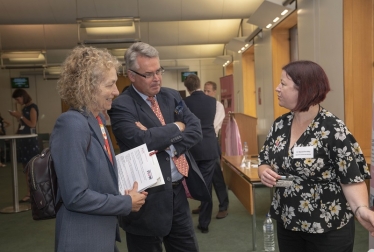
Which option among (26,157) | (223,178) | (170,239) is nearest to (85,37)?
(26,157)

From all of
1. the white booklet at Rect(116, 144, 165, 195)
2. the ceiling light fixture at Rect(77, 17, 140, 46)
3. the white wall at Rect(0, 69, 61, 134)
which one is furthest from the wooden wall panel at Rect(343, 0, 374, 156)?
the white wall at Rect(0, 69, 61, 134)

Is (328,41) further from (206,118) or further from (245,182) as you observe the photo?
(245,182)

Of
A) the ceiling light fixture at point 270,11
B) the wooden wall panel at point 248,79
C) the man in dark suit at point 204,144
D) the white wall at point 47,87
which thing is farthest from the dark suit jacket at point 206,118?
the white wall at point 47,87

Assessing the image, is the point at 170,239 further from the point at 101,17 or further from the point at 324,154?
the point at 101,17

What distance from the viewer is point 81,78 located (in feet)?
4.87

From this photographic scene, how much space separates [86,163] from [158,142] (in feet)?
1.81

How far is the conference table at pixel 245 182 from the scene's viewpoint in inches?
137

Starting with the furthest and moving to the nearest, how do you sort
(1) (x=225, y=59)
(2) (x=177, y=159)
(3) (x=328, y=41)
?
(1) (x=225, y=59), (3) (x=328, y=41), (2) (x=177, y=159)

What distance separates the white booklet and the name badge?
2.10ft

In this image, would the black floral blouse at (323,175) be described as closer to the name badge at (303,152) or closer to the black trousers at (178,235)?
the name badge at (303,152)

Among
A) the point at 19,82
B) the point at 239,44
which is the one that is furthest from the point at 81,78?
the point at 19,82

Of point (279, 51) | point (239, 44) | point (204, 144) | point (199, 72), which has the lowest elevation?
point (204, 144)

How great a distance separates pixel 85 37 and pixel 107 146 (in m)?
6.63

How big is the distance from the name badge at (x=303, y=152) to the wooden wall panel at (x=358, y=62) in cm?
252
